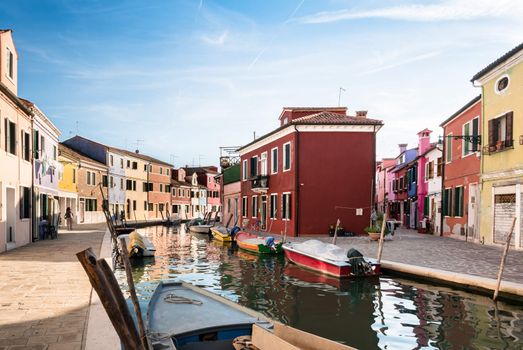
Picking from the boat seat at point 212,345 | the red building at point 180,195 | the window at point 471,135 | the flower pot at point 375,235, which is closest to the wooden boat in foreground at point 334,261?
the flower pot at point 375,235

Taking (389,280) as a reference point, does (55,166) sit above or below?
above

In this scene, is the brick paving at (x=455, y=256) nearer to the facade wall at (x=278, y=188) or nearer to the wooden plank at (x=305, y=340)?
the facade wall at (x=278, y=188)

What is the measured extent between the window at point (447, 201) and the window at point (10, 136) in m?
22.0

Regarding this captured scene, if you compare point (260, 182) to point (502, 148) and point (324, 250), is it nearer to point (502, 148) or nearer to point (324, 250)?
point (324, 250)

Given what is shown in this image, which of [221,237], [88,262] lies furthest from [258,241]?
[88,262]

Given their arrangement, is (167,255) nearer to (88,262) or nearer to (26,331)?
(26,331)

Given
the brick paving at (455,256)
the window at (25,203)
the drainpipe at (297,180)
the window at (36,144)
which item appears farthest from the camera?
the drainpipe at (297,180)

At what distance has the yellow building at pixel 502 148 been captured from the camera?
1566 centimetres

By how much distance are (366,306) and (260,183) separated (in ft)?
62.7

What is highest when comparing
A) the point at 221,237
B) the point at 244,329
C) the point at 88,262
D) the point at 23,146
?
the point at 23,146

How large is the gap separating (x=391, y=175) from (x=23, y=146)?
36626mm

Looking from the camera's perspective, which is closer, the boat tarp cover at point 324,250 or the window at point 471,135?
the boat tarp cover at point 324,250

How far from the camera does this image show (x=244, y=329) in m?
5.38

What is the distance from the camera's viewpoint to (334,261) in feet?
42.6
